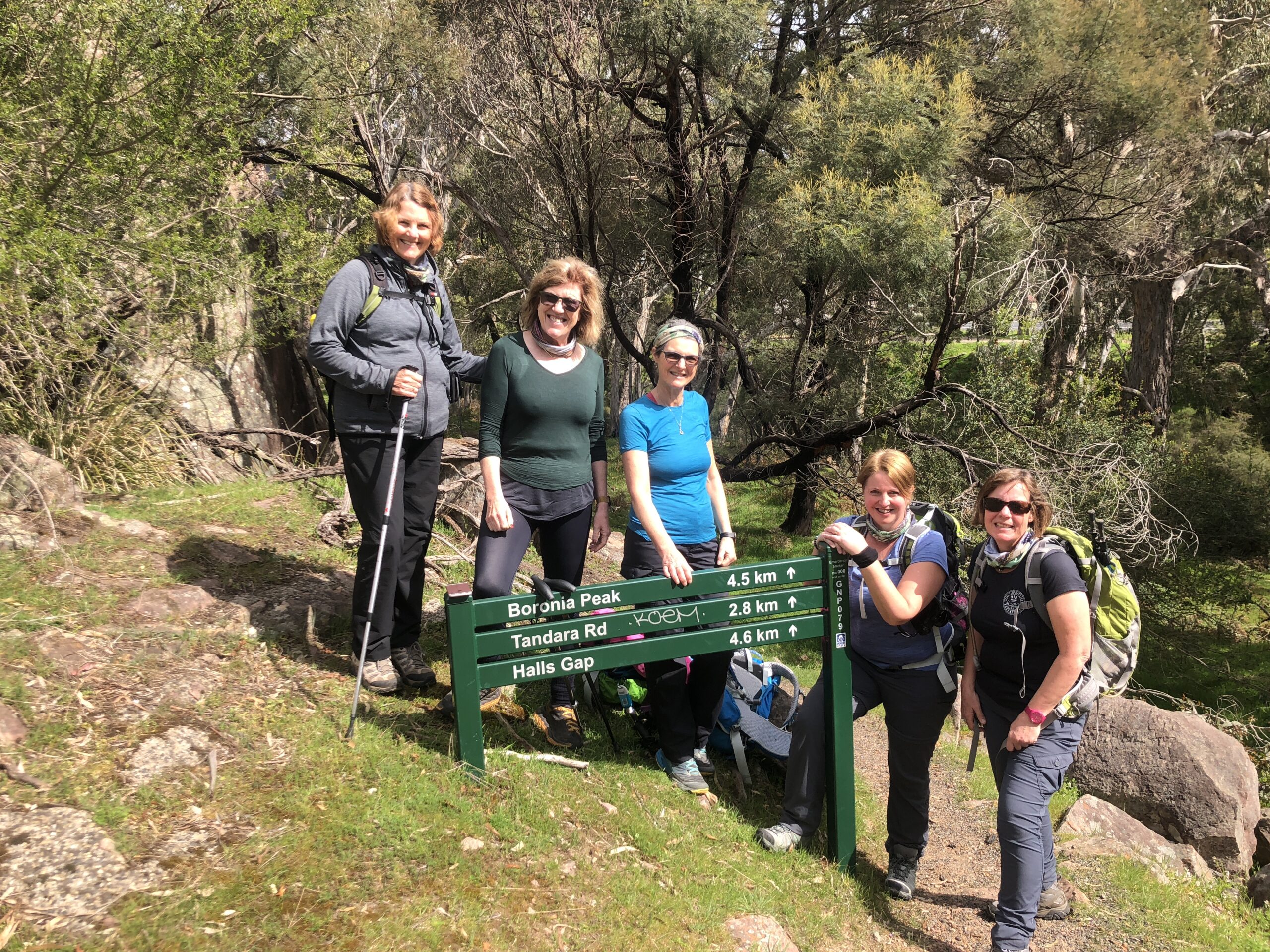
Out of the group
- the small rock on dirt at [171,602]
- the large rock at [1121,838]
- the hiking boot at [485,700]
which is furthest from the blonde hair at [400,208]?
the large rock at [1121,838]

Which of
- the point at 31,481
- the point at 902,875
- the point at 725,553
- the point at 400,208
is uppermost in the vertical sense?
the point at 400,208

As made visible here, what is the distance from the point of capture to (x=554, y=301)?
3447 mm

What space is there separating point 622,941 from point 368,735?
133cm

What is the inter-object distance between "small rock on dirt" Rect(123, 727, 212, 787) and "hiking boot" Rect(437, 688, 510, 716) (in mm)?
956

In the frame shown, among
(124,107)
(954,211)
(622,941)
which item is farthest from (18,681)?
(954,211)

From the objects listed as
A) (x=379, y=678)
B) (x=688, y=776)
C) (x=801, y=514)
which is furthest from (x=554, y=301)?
(x=801, y=514)

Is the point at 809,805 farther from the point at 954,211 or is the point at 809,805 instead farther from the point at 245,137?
the point at 245,137

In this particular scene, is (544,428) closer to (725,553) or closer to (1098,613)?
(725,553)

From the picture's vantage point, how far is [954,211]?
9.23 metres

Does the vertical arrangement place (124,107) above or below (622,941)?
above

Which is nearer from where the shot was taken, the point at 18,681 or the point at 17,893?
the point at 17,893

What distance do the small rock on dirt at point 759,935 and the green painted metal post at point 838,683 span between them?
0.61 meters

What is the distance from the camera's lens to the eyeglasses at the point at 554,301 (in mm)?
3445

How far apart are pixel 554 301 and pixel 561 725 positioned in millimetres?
1929
